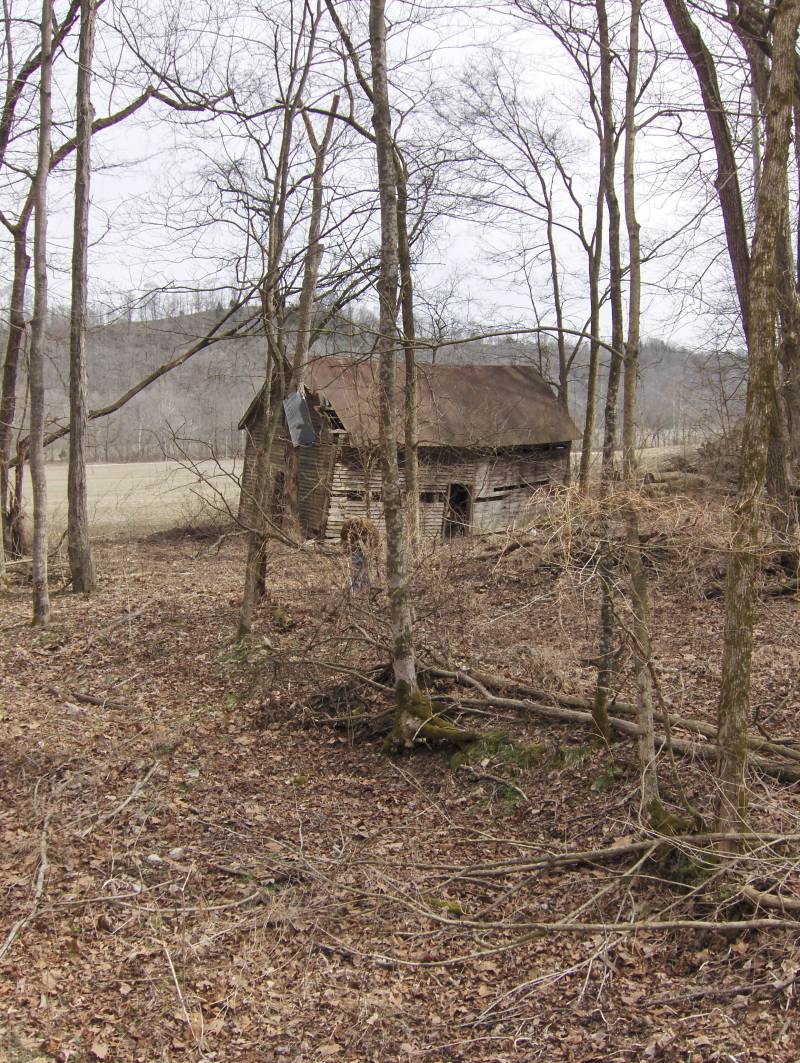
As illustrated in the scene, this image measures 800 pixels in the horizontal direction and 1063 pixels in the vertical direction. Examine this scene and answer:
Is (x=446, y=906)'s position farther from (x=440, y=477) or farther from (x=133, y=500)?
(x=133, y=500)

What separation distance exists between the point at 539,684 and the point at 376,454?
12.4 ft

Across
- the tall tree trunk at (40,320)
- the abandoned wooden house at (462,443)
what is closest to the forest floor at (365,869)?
the tall tree trunk at (40,320)

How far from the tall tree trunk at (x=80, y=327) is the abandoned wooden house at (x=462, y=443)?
4.20 meters

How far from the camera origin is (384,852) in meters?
6.25

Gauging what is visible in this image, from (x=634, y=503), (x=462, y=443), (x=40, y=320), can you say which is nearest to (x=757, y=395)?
(x=634, y=503)

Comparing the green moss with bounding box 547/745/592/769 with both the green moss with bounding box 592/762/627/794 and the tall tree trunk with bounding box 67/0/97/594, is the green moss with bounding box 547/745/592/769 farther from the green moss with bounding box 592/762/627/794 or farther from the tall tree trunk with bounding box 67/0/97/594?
the tall tree trunk with bounding box 67/0/97/594

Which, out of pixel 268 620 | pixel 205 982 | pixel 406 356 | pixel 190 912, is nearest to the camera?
pixel 205 982

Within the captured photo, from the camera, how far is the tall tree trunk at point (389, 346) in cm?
731

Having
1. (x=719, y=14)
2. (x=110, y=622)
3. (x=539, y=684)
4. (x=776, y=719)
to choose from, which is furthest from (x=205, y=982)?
(x=719, y=14)

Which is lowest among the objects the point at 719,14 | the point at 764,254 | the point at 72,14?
the point at 764,254

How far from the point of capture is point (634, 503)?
480 centimetres

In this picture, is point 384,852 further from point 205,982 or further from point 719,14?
point 719,14

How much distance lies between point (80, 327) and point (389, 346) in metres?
8.40

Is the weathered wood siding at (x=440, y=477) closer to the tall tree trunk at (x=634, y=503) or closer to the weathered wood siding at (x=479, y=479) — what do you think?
the weathered wood siding at (x=479, y=479)
